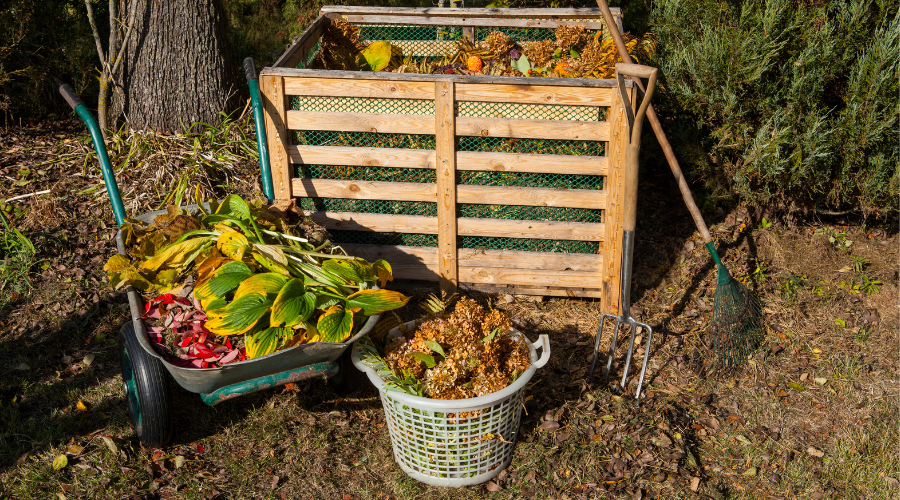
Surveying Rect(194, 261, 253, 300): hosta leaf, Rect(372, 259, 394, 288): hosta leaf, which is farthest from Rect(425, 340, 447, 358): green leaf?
Rect(194, 261, 253, 300): hosta leaf

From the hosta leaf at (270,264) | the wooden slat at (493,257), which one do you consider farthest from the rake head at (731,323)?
the hosta leaf at (270,264)

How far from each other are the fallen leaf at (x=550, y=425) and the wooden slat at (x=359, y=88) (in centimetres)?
187

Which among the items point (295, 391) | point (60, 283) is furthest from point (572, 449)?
point (60, 283)

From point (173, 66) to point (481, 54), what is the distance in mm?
2360

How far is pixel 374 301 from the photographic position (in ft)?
9.55

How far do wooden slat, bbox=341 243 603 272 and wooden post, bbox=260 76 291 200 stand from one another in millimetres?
539

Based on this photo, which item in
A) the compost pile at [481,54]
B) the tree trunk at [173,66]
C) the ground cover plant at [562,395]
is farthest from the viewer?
the tree trunk at [173,66]

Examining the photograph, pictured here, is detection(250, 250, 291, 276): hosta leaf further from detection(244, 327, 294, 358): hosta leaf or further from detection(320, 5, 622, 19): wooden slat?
detection(320, 5, 622, 19): wooden slat

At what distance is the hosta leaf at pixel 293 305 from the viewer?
2.73m

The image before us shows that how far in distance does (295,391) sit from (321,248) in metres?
0.79

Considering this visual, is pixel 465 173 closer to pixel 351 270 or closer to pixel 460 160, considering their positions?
pixel 460 160

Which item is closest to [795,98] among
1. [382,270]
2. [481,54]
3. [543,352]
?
[481,54]

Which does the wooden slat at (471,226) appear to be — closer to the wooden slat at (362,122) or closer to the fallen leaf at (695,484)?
the wooden slat at (362,122)

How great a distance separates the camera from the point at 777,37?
14.2 ft
